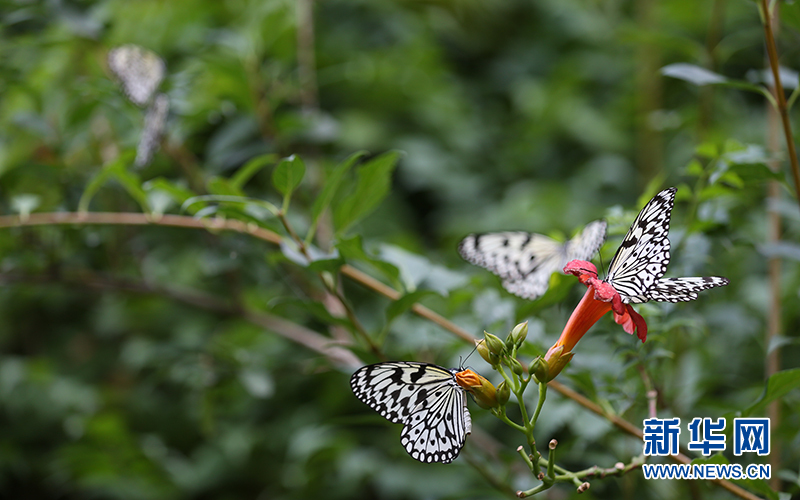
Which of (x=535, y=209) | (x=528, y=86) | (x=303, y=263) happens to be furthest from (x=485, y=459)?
(x=528, y=86)

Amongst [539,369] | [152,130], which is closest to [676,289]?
[539,369]

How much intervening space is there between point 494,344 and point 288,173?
0.44 meters

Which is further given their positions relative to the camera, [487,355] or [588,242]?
[588,242]

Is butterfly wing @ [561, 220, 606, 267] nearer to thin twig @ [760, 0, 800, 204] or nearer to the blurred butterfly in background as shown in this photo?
thin twig @ [760, 0, 800, 204]

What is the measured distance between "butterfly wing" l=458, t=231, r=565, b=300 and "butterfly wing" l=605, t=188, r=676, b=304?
0.32 meters

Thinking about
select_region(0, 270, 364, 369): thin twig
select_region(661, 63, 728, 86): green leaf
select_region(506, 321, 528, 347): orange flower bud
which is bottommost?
select_region(0, 270, 364, 369): thin twig

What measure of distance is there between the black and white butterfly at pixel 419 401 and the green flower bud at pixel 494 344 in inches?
3.1

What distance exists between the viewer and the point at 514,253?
1.00 meters

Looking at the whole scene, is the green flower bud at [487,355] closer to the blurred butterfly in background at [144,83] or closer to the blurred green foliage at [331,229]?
the blurred green foliage at [331,229]

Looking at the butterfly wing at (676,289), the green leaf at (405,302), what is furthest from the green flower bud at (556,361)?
the green leaf at (405,302)

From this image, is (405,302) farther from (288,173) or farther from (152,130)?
(152,130)

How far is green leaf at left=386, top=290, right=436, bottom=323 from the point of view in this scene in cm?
89

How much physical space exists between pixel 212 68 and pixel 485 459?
1.16 metres

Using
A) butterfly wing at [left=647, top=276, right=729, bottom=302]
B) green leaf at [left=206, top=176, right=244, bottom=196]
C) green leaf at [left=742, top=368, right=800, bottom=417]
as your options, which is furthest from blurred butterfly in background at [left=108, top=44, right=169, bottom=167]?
green leaf at [left=742, top=368, right=800, bottom=417]
